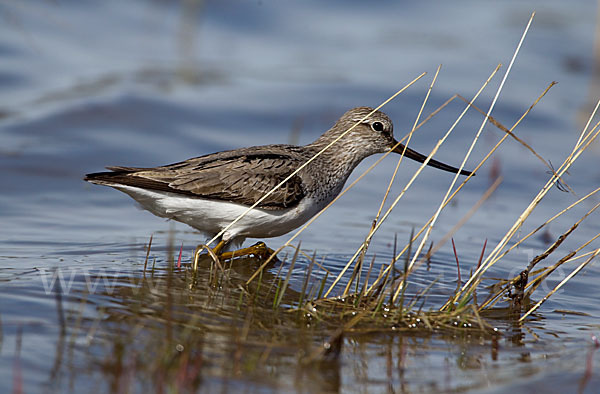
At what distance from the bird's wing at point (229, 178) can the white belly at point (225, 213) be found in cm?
6

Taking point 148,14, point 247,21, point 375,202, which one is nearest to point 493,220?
point 375,202

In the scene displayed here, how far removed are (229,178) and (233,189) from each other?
108mm

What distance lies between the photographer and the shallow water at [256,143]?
4414 mm

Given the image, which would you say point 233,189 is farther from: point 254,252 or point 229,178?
point 254,252

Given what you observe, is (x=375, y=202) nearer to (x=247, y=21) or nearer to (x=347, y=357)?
(x=347, y=357)

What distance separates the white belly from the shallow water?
40 cm

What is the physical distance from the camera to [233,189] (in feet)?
21.2

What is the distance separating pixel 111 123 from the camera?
10.9 meters

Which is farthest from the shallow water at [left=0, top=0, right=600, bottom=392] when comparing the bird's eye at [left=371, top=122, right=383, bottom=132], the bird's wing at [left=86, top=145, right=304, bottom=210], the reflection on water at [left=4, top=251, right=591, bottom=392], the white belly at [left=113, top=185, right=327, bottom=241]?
the bird's eye at [left=371, top=122, right=383, bottom=132]

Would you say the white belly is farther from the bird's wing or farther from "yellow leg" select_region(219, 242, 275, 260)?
"yellow leg" select_region(219, 242, 275, 260)

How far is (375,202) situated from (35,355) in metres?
5.42

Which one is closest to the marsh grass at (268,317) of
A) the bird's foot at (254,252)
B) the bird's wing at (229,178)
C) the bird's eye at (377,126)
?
the bird's foot at (254,252)

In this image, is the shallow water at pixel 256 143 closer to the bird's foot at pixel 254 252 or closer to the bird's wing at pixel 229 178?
the bird's foot at pixel 254 252

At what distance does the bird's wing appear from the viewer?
6328 mm
